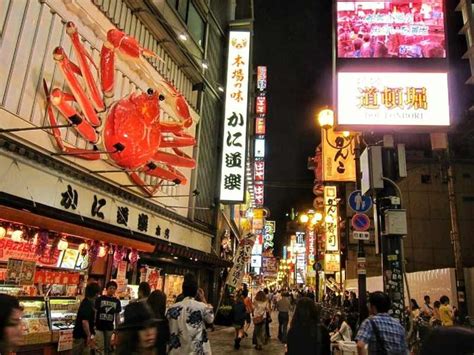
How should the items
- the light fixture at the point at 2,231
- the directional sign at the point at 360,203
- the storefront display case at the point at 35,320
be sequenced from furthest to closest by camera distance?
the directional sign at the point at 360,203, the storefront display case at the point at 35,320, the light fixture at the point at 2,231

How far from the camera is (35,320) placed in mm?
8641

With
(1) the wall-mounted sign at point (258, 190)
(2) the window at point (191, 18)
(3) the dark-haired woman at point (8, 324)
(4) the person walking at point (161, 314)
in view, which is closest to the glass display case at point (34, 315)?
(4) the person walking at point (161, 314)

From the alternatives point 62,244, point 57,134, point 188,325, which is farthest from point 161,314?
point 57,134

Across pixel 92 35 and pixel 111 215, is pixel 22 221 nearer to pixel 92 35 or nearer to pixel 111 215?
pixel 111 215

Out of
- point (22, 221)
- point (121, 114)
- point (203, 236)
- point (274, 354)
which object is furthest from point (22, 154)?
point (203, 236)

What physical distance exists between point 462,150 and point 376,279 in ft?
47.2

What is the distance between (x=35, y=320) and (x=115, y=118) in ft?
19.3

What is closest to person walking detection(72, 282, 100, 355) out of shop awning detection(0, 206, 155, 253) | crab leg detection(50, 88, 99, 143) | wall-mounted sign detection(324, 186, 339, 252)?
shop awning detection(0, 206, 155, 253)

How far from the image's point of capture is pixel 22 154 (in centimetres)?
879

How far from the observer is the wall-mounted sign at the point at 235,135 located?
20.8 metres

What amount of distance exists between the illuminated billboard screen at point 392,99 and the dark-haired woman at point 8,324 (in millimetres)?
8622

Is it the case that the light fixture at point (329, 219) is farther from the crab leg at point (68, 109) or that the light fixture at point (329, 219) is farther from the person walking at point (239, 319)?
the crab leg at point (68, 109)

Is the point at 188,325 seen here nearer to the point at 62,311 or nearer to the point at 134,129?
the point at 62,311

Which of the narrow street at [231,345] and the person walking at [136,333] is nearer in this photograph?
the person walking at [136,333]
